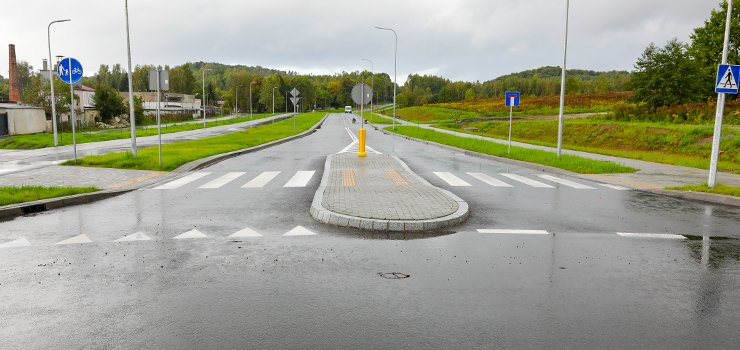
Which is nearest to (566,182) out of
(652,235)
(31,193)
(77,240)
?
(652,235)

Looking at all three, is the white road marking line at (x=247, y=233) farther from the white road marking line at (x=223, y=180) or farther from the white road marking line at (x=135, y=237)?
the white road marking line at (x=223, y=180)

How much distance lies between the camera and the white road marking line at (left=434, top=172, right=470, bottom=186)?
1284cm

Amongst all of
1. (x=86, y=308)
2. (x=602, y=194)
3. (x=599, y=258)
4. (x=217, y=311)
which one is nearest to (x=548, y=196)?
(x=602, y=194)

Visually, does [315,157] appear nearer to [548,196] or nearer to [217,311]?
[548,196]

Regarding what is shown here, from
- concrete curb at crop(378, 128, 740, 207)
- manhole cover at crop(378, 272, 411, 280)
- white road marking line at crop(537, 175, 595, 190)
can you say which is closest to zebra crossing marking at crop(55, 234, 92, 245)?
manhole cover at crop(378, 272, 411, 280)

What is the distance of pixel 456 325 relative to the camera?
4.01 m

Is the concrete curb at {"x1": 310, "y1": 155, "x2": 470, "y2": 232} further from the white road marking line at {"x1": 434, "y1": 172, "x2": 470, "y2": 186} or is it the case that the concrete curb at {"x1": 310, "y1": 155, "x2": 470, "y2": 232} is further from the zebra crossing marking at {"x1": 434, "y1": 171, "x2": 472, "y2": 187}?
the white road marking line at {"x1": 434, "y1": 172, "x2": 470, "y2": 186}

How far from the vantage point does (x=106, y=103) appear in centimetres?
6091

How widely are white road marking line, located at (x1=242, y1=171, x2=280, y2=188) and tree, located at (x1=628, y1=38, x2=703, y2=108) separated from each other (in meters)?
27.9

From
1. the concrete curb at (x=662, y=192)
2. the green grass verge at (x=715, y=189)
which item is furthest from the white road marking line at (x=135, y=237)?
the green grass verge at (x=715, y=189)

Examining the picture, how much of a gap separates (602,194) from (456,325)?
895cm

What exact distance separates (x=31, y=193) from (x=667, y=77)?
34.5 meters

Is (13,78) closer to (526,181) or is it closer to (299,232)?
(526,181)

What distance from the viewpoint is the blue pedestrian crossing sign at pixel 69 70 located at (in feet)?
51.5
